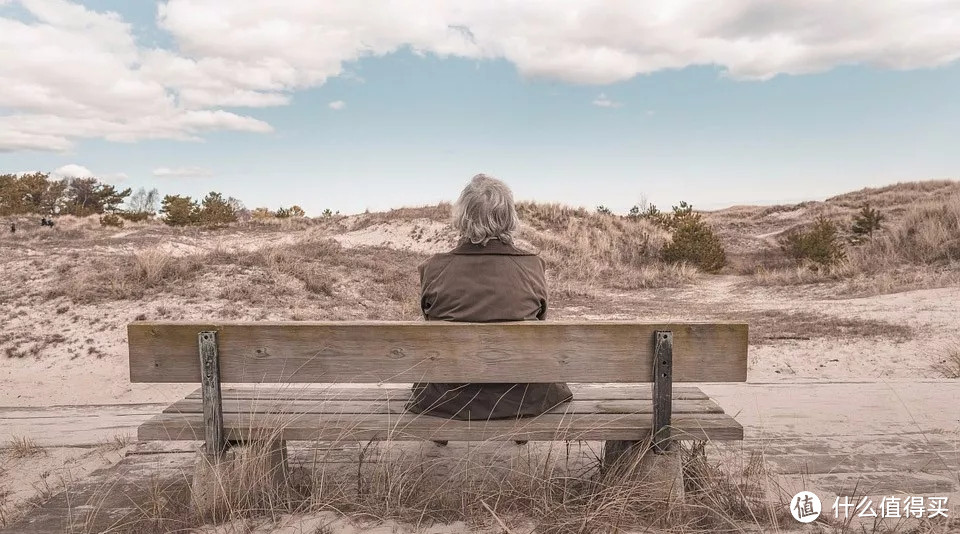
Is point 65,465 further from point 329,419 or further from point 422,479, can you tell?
point 422,479

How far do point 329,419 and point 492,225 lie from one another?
1.21m

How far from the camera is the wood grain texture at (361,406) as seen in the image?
3.11m

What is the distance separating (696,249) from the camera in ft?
64.6

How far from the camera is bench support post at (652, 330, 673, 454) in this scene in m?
2.75

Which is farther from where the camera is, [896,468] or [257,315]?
[257,315]

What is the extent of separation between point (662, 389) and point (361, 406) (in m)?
1.48

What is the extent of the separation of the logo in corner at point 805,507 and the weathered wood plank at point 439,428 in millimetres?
416

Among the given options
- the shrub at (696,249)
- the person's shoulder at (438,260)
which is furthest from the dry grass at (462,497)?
the shrub at (696,249)

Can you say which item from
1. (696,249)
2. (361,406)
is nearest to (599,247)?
(696,249)

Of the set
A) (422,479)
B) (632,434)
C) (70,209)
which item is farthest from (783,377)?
(70,209)

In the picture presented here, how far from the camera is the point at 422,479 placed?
3.15m

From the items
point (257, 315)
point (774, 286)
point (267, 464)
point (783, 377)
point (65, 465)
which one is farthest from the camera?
point (774, 286)

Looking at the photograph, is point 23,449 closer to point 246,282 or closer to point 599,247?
point 246,282

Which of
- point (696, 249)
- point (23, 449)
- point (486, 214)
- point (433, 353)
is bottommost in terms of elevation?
point (23, 449)
